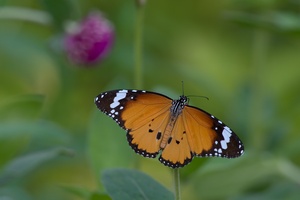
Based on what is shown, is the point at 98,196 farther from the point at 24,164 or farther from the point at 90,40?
the point at 90,40

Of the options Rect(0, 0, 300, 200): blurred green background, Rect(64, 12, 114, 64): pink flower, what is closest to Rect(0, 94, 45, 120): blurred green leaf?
Rect(0, 0, 300, 200): blurred green background

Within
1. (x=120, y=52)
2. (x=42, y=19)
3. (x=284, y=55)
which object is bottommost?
(x=42, y=19)

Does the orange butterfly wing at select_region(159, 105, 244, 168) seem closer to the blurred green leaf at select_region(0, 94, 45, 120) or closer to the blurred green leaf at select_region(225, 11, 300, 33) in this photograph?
the blurred green leaf at select_region(0, 94, 45, 120)

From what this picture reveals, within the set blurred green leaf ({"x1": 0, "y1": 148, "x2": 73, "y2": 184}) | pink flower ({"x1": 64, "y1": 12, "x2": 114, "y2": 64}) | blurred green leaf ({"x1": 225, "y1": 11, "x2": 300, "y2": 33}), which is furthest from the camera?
pink flower ({"x1": 64, "y1": 12, "x2": 114, "y2": 64})

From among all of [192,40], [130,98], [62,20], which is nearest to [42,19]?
[62,20]

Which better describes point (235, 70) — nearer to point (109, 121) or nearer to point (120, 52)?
point (120, 52)

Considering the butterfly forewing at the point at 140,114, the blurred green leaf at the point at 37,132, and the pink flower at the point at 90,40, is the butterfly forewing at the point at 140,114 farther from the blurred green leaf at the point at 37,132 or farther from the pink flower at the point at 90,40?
the pink flower at the point at 90,40
